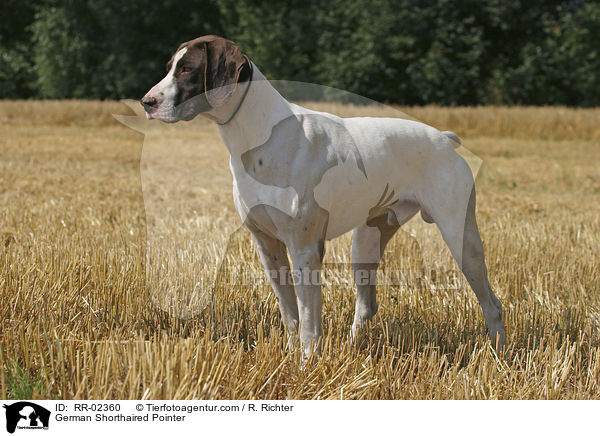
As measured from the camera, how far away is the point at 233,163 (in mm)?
3244

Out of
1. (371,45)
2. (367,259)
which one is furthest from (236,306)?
(371,45)

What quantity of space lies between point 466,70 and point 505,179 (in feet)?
64.4

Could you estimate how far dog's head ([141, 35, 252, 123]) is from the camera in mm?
2953

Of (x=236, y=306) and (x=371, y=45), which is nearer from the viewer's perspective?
(x=236, y=306)

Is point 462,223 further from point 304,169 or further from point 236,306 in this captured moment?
point 236,306

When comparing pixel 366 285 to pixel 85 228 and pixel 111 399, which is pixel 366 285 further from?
pixel 85 228

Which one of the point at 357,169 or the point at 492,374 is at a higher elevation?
the point at 357,169

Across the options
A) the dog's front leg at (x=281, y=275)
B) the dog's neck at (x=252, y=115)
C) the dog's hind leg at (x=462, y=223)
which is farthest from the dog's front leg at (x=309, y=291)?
the dog's hind leg at (x=462, y=223)

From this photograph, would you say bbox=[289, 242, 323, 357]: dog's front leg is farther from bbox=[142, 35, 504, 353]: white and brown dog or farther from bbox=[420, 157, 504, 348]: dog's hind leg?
bbox=[420, 157, 504, 348]: dog's hind leg

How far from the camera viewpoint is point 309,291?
323 cm

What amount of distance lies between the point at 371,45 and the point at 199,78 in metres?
27.3
